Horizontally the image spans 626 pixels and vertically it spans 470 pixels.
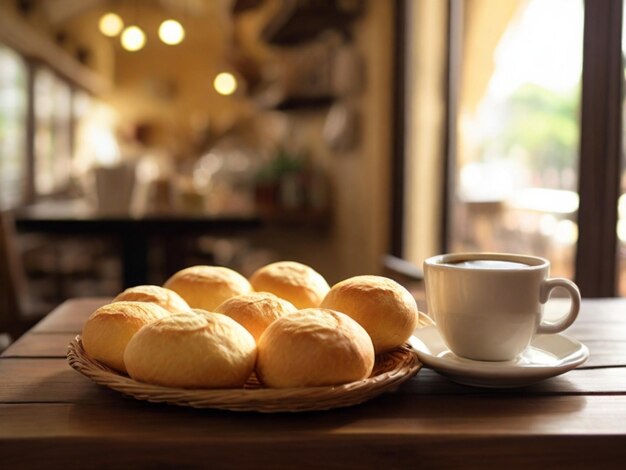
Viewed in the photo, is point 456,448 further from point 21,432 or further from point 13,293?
point 13,293

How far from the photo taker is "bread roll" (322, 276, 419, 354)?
73 centimetres

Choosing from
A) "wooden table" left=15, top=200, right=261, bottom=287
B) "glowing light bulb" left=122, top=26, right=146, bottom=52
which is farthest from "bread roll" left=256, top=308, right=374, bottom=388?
"glowing light bulb" left=122, top=26, right=146, bottom=52

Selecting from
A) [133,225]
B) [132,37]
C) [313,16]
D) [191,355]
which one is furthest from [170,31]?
[191,355]

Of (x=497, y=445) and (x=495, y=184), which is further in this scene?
(x=495, y=184)

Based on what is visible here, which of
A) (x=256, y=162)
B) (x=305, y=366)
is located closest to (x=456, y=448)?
(x=305, y=366)

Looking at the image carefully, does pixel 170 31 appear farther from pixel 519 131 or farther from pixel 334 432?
pixel 334 432

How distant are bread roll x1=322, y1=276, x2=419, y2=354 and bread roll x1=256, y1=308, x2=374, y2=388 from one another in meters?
0.07

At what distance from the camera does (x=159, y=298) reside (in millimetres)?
781

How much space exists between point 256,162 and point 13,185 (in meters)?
2.01

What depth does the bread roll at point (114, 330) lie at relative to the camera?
2.28 ft

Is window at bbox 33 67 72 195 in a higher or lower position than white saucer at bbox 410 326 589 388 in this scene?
higher

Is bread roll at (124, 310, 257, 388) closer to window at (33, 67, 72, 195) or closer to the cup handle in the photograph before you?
the cup handle

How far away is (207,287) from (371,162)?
2.83 meters

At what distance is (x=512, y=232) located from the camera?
2.76m
